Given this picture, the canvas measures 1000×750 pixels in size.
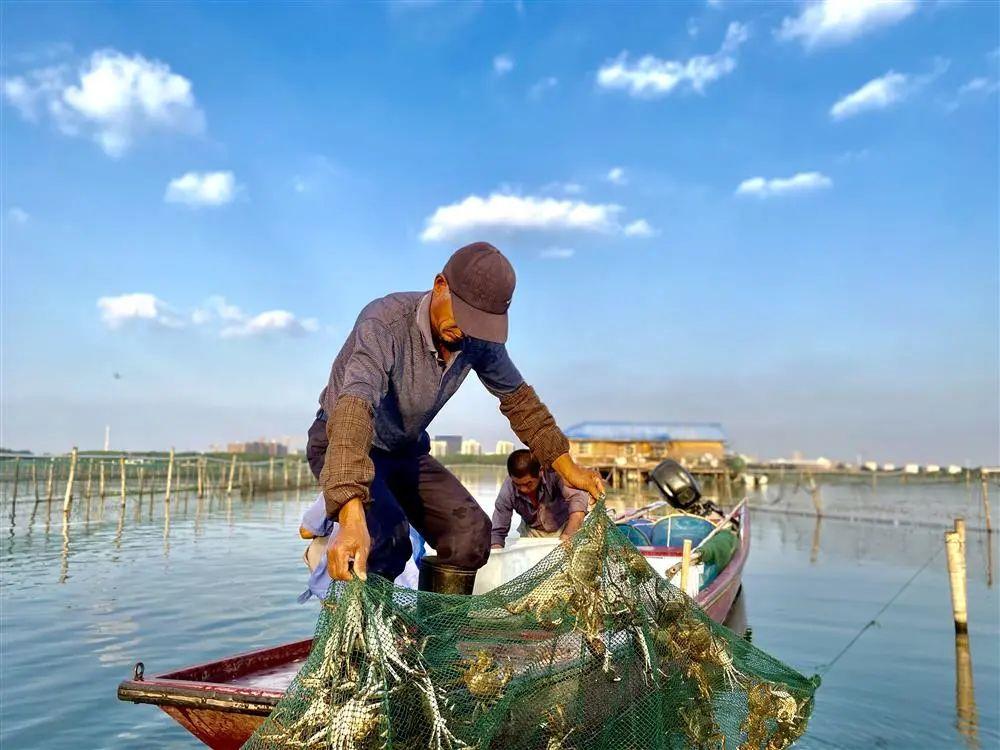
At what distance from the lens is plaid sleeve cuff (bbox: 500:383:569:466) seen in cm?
367

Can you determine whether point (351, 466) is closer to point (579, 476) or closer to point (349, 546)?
point (349, 546)

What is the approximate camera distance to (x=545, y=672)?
2734 mm

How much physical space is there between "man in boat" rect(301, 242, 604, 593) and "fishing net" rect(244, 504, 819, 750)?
0.30 m

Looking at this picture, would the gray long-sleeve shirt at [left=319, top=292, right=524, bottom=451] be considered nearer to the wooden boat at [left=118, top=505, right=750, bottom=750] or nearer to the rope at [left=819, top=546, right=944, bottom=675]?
the wooden boat at [left=118, top=505, right=750, bottom=750]

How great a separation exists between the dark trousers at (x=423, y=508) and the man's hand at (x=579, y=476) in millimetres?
430

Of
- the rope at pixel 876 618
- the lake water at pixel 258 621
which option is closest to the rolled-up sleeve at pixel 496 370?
the lake water at pixel 258 621

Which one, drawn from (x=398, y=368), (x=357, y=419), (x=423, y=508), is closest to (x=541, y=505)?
(x=423, y=508)

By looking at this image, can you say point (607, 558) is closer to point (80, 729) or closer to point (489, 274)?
point (489, 274)

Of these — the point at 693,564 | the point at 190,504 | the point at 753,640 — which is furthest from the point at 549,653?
the point at 190,504

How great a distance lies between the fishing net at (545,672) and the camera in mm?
2309

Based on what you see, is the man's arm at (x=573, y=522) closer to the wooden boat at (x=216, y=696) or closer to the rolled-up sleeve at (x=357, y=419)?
the wooden boat at (x=216, y=696)

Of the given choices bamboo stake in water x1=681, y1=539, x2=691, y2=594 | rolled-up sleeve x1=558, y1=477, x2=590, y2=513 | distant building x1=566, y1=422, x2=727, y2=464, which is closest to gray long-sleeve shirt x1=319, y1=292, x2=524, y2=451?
bamboo stake in water x1=681, y1=539, x2=691, y2=594

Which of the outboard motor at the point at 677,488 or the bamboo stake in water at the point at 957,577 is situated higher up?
the outboard motor at the point at 677,488

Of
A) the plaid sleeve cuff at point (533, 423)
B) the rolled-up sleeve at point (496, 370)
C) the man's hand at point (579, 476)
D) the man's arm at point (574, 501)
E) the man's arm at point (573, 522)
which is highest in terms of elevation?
the rolled-up sleeve at point (496, 370)
